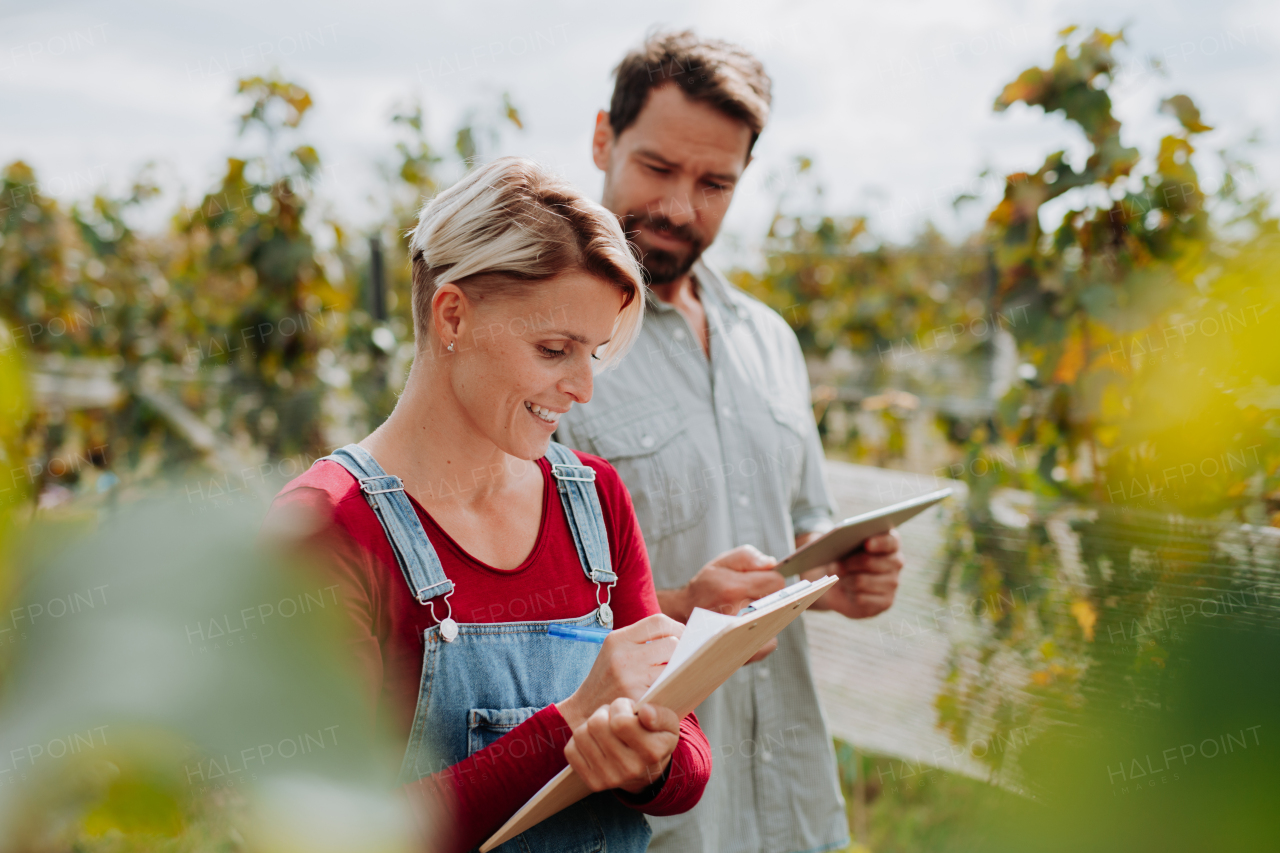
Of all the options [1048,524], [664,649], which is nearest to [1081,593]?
[1048,524]

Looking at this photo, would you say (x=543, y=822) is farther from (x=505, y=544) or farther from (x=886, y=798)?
(x=886, y=798)

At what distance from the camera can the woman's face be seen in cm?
121

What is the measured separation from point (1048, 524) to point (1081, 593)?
31 cm

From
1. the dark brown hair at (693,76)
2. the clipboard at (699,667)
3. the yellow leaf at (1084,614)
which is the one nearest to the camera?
the clipboard at (699,667)

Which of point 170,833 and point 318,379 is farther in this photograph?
point 318,379

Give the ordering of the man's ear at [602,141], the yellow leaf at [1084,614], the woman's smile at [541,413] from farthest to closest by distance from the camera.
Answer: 1. the yellow leaf at [1084,614]
2. the man's ear at [602,141]
3. the woman's smile at [541,413]

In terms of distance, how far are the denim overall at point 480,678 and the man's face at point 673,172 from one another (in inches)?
31.1

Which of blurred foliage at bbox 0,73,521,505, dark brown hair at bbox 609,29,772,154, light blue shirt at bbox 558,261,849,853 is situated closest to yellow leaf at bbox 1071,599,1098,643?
light blue shirt at bbox 558,261,849,853

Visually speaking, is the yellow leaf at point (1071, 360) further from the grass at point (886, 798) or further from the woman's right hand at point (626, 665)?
the woman's right hand at point (626, 665)

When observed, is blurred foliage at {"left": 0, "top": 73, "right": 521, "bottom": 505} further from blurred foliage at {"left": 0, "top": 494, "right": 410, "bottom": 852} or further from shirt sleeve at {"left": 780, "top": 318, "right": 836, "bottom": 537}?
blurred foliage at {"left": 0, "top": 494, "right": 410, "bottom": 852}

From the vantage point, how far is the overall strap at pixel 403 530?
111 centimetres

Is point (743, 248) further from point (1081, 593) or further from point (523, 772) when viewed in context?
point (523, 772)

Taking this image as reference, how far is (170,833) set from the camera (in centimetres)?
21

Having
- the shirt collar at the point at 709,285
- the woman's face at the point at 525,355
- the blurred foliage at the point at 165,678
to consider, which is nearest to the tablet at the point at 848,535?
the woman's face at the point at 525,355
